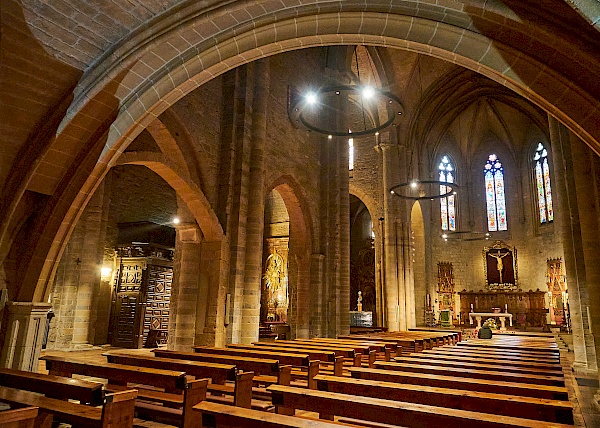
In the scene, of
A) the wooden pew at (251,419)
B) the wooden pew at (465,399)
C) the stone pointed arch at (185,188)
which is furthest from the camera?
the stone pointed arch at (185,188)

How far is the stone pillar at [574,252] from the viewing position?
27.0ft

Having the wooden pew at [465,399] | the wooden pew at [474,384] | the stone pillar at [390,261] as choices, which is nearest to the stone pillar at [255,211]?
the wooden pew at [474,384]

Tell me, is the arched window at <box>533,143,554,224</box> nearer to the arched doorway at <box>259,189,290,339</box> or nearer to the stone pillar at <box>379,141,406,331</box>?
the stone pillar at <box>379,141,406,331</box>

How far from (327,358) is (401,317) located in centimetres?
1373

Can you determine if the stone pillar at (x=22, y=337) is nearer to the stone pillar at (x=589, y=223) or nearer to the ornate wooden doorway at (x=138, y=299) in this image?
the stone pillar at (x=589, y=223)

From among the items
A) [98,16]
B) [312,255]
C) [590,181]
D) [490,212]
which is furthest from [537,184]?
[98,16]

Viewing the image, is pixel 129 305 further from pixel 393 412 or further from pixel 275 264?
pixel 393 412

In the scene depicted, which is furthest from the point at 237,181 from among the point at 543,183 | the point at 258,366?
the point at 543,183

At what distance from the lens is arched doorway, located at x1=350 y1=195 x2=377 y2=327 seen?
2586 centimetres

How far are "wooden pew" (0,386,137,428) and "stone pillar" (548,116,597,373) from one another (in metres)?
7.97

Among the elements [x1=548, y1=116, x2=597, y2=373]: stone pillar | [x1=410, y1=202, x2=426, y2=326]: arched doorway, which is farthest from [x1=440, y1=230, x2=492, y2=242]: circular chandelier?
[x1=548, y1=116, x2=597, y2=373]: stone pillar

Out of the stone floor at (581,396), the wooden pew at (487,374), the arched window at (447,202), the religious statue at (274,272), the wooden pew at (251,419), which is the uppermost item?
the arched window at (447,202)

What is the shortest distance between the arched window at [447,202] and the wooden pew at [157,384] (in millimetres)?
25444

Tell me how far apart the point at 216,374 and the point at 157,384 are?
2.61 feet
